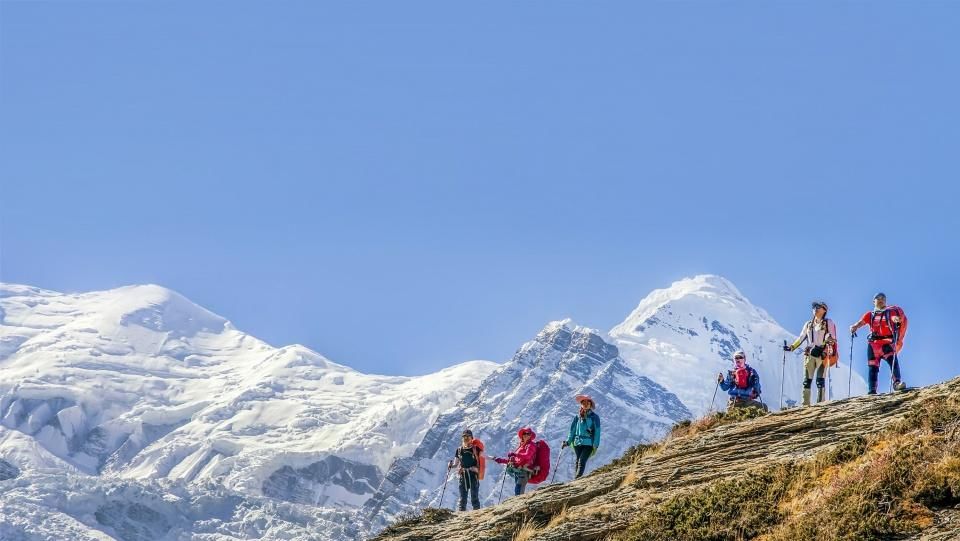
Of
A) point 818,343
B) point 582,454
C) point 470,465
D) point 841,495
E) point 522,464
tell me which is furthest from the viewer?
point 470,465

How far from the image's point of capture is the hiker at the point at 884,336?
23.2 m

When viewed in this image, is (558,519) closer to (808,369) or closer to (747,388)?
(808,369)

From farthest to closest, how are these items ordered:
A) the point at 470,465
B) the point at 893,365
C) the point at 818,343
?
the point at 470,465
the point at 818,343
the point at 893,365

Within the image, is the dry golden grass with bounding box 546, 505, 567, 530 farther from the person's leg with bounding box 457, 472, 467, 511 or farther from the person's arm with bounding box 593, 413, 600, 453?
the person's leg with bounding box 457, 472, 467, 511

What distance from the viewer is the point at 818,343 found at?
24688 millimetres

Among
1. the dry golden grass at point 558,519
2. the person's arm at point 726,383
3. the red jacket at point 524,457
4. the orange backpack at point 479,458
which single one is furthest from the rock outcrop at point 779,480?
the orange backpack at point 479,458

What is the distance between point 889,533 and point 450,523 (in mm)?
9556

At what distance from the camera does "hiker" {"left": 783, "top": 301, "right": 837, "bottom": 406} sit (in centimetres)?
2472

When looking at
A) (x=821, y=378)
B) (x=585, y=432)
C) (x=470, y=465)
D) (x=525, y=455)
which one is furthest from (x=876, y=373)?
(x=470, y=465)

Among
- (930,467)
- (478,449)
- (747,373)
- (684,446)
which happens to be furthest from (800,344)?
(930,467)

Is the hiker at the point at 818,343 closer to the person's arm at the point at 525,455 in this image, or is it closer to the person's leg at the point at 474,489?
the person's arm at the point at 525,455

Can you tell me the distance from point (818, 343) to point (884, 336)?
1.62 metres

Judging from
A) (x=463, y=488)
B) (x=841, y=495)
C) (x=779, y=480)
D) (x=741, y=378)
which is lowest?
(x=841, y=495)

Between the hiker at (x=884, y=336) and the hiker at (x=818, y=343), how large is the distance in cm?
115
